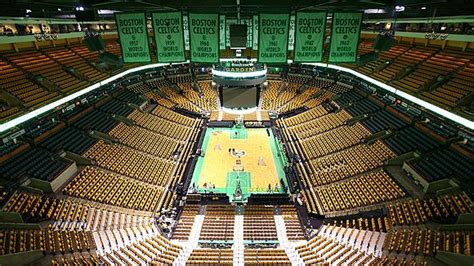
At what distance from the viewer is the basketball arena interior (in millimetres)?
11133

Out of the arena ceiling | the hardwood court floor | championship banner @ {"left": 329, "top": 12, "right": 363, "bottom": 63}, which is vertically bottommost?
the hardwood court floor

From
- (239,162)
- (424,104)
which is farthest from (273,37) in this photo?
(424,104)

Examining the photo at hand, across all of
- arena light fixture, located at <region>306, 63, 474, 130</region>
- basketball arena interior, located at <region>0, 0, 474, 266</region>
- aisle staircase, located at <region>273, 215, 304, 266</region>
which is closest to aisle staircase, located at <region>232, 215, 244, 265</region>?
basketball arena interior, located at <region>0, 0, 474, 266</region>

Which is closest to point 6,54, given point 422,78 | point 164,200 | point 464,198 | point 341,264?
point 164,200

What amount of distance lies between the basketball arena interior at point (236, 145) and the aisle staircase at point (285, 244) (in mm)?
159

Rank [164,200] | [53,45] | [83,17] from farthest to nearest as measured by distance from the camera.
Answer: [53,45]
[164,200]
[83,17]

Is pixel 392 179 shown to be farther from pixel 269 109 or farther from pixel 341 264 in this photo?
pixel 269 109

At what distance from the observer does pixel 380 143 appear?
64.2ft

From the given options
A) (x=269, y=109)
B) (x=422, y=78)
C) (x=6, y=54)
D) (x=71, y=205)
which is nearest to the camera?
(x=71, y=205)

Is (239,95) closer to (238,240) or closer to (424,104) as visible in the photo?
(424,104)

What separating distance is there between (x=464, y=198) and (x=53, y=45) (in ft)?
105

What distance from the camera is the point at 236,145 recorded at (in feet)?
79.6

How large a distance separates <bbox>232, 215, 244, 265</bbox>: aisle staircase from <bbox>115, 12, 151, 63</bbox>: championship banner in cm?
997

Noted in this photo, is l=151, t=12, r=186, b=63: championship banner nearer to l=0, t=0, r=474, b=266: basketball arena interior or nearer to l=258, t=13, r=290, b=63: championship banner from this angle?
l=0, t=0, r=474, b=266: basketball arena interior
